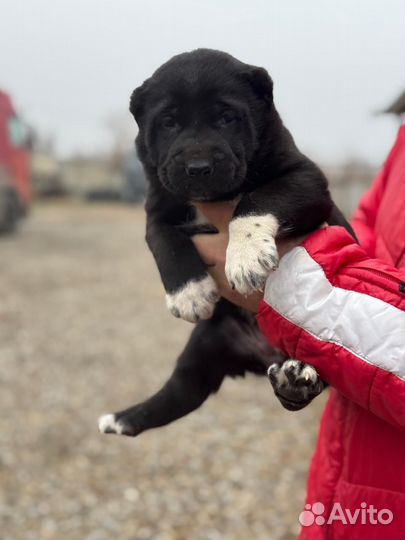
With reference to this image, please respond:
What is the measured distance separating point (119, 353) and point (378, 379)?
760 centimetres

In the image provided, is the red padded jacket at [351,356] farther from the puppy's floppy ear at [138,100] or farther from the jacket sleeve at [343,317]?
the puppy's floppy ear at [138,100]

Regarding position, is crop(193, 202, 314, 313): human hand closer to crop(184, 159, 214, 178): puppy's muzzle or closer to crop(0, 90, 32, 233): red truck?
crop(184, 159, 214, 178): puppy's muzzle

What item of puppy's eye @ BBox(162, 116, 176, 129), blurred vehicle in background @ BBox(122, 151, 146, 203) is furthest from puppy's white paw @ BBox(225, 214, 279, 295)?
blurred vehicle in background @ BBox(122, 151, 146, 203)

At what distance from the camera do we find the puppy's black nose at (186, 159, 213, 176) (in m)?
1.71

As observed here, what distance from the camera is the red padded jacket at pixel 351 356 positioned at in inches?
58.5

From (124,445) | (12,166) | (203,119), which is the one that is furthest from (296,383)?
(12,166)

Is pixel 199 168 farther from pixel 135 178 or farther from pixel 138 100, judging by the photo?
pixel 135 178

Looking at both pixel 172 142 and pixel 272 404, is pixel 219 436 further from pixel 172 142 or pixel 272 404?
pixel 172 142

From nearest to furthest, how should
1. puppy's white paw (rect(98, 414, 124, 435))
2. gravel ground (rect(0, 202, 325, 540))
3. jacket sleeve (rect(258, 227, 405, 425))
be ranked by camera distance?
jacket sleeve (rect(258, 227, 405, 425)), puppy's white paw (rect(98, 414, 124, 435)), gravel ground (rect(0, 202, 325, 540))

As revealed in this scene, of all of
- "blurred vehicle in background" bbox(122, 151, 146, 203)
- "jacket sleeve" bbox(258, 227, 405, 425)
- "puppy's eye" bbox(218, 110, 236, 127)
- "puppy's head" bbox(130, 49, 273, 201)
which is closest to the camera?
"jacket sleeve" bbox(258, 227, 405, 425)

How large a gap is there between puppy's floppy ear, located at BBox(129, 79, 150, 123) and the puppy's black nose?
0.33 metres

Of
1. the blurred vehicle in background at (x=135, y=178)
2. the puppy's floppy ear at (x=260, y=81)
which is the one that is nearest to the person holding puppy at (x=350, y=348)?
the puppy's floppy ear at (x=260, y=81)

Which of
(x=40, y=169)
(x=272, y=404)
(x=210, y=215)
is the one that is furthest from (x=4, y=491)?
(x=40, y=169)

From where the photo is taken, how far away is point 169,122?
1.91 metres
